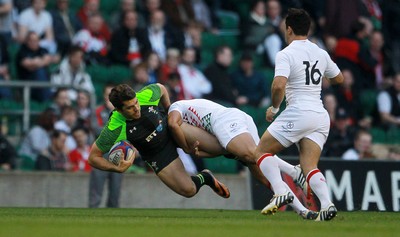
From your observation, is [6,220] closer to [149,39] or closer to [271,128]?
[271,128]

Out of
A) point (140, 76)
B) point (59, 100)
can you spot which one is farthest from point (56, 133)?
point (140, 76)

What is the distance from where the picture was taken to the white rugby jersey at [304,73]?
1200cm

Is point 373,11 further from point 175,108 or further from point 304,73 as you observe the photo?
point 304,73

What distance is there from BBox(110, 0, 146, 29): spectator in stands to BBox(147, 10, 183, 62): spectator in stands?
0.19 m

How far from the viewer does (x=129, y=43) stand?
64.8ft

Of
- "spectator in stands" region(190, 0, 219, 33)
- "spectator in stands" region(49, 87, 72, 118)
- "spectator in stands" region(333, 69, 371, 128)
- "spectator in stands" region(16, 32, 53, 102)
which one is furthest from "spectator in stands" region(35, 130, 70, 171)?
"spectator in stands" region(333, 69, 371, 128)

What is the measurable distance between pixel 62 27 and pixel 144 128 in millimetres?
6232

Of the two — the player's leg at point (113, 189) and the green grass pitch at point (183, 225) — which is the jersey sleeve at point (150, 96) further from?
the player's leg at point (113, 189)

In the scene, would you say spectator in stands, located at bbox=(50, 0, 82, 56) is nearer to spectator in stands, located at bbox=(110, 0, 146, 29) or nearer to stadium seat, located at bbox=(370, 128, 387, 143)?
A: spectator in stands, located at bbox=(110, 0, 146, 29)

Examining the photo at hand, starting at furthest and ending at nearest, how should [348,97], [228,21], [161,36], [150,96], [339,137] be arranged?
[228,21] < [348,97] < [161,36] < [339,137] < [150,96]

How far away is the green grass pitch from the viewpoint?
10.0 metres

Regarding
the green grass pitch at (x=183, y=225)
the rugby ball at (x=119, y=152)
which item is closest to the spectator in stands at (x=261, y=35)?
the green grass pitch at (x=183, y=225)

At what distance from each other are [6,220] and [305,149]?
309 centimetres

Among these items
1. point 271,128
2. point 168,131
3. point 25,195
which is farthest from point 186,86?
point 271,128
